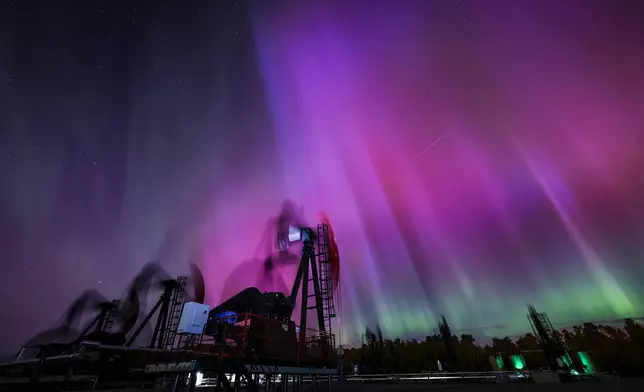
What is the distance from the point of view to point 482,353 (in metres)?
118

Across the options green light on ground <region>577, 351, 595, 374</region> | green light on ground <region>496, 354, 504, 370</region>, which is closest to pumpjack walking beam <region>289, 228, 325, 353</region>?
green light on ground <region>496, 354, 504, 370</region>

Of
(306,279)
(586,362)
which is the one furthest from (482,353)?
(306,279)

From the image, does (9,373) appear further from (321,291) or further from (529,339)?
(529,339)

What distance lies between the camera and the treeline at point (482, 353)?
66906 millimetres

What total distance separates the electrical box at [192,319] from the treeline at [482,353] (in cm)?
4116

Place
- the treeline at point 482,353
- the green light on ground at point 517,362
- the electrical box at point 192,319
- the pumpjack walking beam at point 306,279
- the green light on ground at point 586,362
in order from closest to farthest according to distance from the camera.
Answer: the electrical box at point 192,319, the pumpjack walking beam at point 306,279, the green light on ground at point 586,362, the green light on ground at point 517,362, the treeline at point 482,353

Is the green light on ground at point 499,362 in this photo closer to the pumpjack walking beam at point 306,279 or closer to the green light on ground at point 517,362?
the green light on ground at point 517,362

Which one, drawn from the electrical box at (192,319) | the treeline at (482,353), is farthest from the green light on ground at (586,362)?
the electrical box at (192,319)

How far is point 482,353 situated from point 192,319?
137697 mm

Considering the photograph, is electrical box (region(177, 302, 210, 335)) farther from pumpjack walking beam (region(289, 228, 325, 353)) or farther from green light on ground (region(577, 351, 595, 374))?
green light on ground (region(577, 351, 595, 374))

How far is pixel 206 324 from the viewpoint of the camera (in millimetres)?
14617

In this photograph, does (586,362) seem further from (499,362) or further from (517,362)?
(499,362)

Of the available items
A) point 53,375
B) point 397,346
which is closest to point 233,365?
point 53,375

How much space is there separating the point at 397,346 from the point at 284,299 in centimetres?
14757
